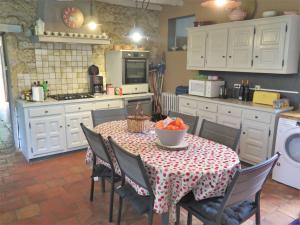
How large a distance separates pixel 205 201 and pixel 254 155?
6.05 ft

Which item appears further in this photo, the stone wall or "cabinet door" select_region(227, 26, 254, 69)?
the stone wall

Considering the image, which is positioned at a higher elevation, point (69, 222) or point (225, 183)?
point (225, 183)

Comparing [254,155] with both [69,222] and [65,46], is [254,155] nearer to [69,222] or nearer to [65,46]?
[69,222]

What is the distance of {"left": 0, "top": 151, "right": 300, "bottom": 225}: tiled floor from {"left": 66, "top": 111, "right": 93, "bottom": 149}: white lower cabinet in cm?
44

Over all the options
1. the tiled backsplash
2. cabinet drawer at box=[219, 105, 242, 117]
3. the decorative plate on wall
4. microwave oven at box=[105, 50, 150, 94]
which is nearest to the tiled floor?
cabinet drawer at box=[219, 105, 242, 117]

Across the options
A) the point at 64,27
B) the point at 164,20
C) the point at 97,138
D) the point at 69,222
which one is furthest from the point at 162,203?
the point at 164,20

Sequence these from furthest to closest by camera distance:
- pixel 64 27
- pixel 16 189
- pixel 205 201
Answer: pixel 64 27
pixel 16 189
pixel 205 201

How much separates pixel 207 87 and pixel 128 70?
142 centimetres

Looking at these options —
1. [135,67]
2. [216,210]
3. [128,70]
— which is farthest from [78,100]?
[216,210]

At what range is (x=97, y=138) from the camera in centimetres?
220

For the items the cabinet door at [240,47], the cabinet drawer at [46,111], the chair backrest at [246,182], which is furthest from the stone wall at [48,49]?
the chair backrest at [246,182]

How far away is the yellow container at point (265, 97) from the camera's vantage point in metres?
3.30

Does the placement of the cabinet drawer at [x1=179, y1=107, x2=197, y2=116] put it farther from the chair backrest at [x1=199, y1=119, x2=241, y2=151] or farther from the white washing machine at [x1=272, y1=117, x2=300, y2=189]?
the chair backrest at [x1=199, y1=119, x2=241, y2=151]

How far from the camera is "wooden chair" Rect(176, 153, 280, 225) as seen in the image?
156 cm
